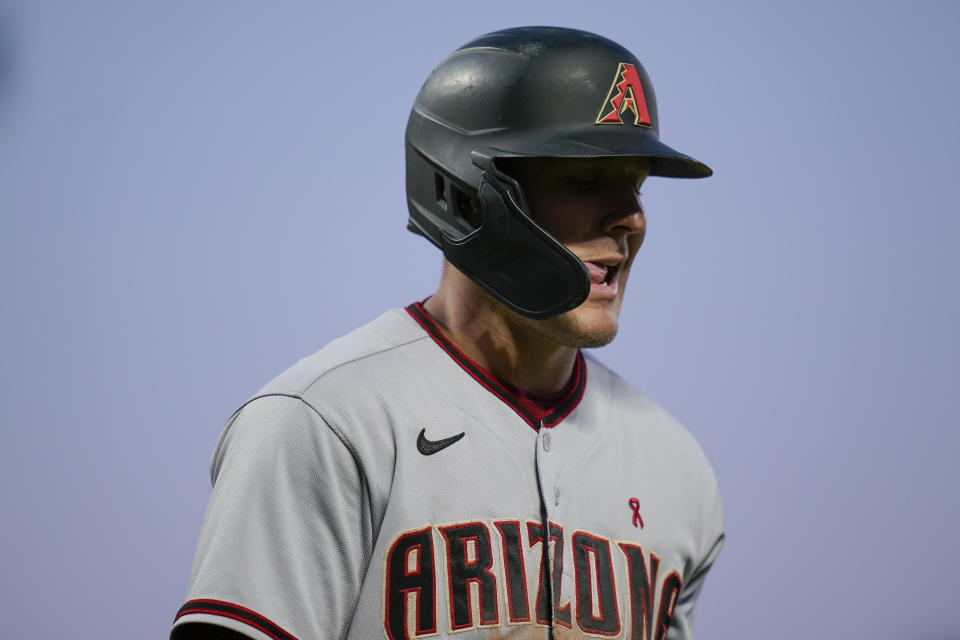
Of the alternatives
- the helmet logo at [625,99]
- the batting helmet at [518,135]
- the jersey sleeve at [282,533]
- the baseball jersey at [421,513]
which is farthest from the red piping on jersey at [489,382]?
the helmet logo at [625,99]

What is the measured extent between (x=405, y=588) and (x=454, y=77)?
25.5 inches

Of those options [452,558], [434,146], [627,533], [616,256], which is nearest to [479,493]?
[452,558]

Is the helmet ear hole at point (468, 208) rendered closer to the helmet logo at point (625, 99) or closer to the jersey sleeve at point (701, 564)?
the helmet logo at point (625, 99)

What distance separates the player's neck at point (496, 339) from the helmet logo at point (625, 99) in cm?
28

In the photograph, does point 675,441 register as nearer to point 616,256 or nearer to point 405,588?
point 616,256

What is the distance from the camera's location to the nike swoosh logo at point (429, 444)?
1.23m

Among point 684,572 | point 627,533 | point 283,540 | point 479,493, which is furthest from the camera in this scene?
point 684,572

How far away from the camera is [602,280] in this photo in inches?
52.3

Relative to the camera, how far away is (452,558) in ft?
3.90

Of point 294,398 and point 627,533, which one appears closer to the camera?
point 294,398

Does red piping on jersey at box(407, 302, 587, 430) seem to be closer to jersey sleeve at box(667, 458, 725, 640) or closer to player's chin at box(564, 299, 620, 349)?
player's chin at box(564, 299, 620, 349)

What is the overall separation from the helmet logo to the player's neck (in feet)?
0.91

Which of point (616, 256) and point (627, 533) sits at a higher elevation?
point (616, 256)

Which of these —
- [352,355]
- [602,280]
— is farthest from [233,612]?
[602,280]
